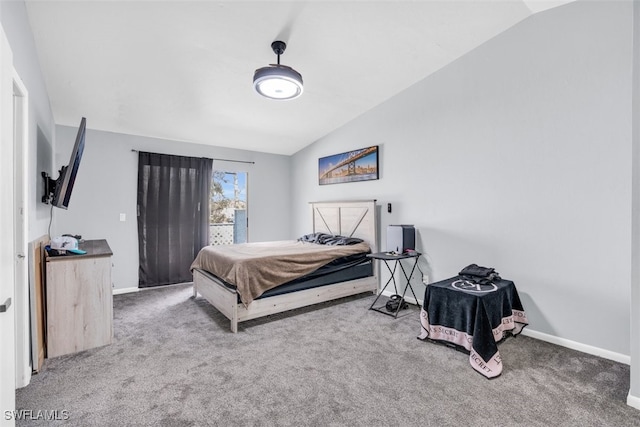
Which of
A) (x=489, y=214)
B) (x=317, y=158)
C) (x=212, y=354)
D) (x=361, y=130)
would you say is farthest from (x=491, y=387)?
(x=317, y=158)

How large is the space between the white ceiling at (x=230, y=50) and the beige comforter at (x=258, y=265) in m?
1.96

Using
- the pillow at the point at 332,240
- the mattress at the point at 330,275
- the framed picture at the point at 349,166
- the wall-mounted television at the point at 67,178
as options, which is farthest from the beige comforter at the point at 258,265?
the wall-mounted television at the point at 67,178

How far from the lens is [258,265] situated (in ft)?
10.4

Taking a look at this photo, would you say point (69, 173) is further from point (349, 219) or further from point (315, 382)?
point (349, 219)

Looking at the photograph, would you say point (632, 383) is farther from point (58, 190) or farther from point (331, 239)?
point (58, 190)

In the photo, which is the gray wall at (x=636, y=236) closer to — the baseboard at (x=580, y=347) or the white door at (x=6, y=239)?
the baseboard at (x=580, y=347)

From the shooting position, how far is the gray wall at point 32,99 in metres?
1.95

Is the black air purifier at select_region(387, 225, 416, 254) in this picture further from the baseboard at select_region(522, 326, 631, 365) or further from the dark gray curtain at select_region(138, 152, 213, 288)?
the dark gray curtain at select_region(138, 152, 213, 288)

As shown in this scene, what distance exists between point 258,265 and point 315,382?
1.35 meters

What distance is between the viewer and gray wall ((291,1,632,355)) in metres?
2.47

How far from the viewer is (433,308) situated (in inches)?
110

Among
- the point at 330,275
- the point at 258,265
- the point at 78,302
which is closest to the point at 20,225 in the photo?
the point at 78,302

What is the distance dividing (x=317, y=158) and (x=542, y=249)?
3645 millimetres

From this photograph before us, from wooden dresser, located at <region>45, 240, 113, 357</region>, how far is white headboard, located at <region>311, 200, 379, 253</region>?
3057 millimetres
